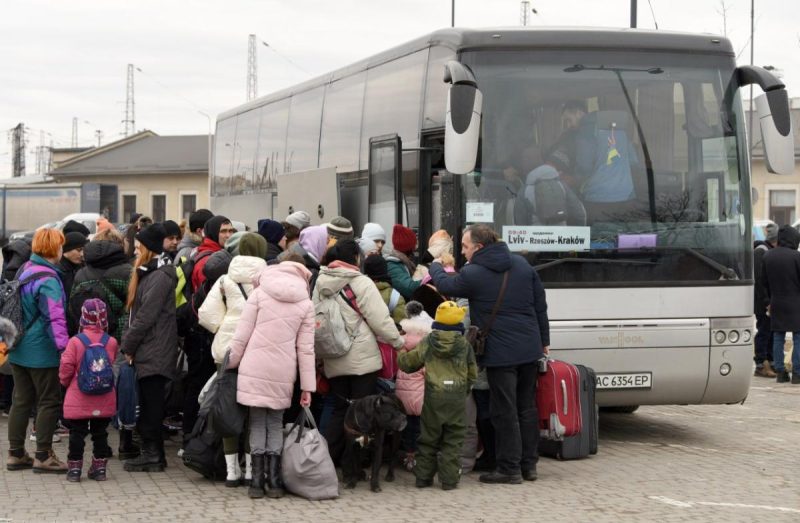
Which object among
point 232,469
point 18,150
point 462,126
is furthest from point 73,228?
point 18,150

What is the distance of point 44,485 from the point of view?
8961mm

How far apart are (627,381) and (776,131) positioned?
2.44 m

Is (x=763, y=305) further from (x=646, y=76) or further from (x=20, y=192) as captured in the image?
(x=20, y=192)

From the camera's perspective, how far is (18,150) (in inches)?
4700

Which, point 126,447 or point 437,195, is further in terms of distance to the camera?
point 437,195

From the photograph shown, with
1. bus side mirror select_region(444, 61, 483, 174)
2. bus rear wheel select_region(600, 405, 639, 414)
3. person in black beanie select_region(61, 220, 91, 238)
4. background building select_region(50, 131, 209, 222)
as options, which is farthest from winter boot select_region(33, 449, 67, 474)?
background building select_region(50, 131, 209, 222)

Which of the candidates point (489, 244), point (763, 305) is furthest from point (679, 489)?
point (763, 305)

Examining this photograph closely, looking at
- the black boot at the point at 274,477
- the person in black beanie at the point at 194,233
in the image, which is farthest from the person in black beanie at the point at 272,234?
the black boot at the point at 274,477

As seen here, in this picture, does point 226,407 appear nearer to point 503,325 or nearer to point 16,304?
point 16,304

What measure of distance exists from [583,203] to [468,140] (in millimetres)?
1224

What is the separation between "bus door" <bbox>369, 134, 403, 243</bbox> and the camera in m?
12.0

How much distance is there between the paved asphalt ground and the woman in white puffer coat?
2.41ft

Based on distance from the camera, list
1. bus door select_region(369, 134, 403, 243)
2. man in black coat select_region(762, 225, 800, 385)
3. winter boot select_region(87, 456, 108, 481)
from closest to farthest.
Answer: winter boot select_region(87, 456, 108, 481), bus door select_region(369, 134, 403, 243), man in black coat select_region(762, 225, 800, 385)

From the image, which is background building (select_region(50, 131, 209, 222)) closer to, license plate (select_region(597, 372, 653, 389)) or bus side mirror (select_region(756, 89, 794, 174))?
license plate (select_region(597, 372, 653, 389))
